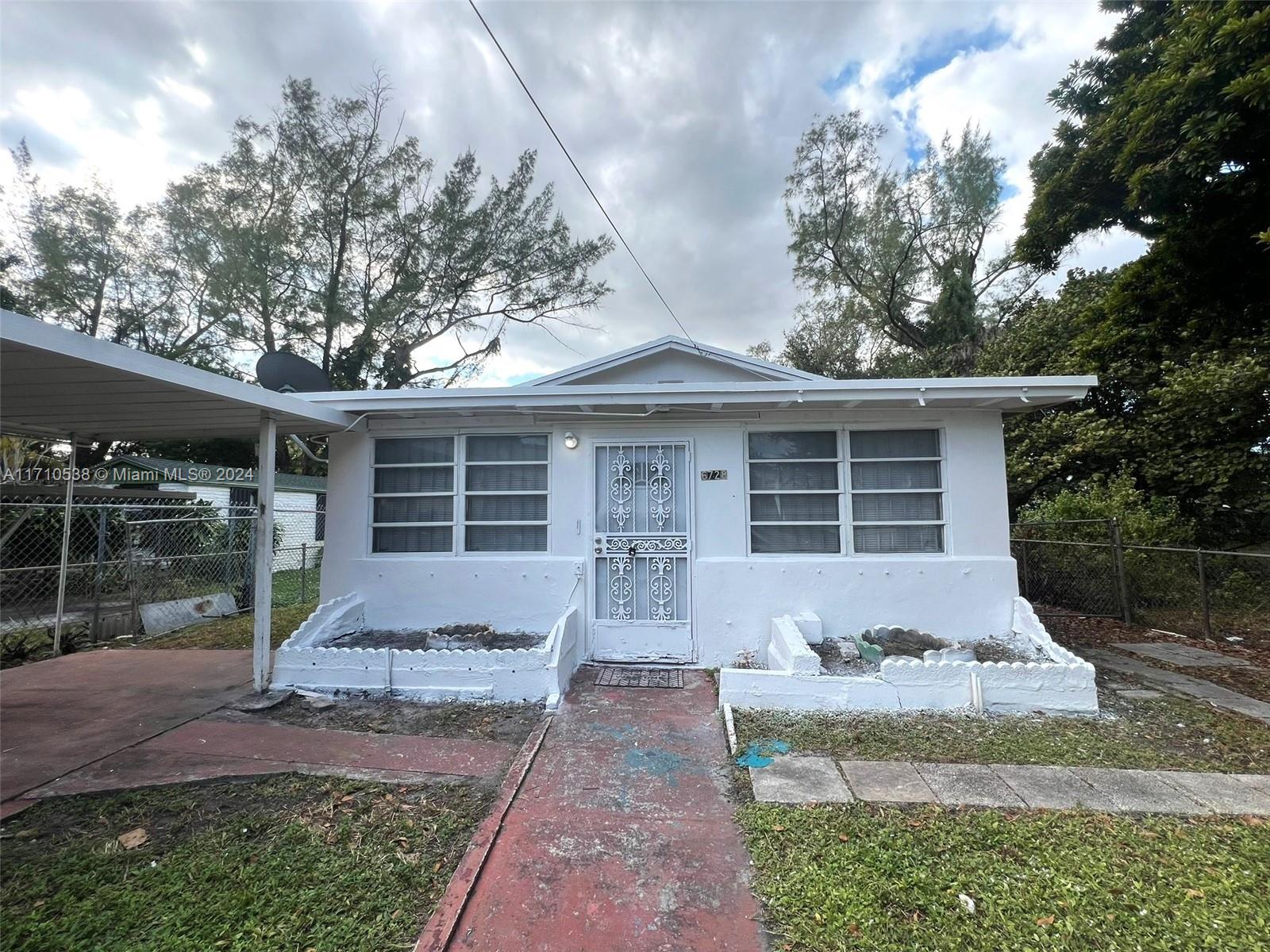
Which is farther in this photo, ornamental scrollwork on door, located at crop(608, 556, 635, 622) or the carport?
ornamental scrollwork on door, located at crop(608, 556, 635, 622)

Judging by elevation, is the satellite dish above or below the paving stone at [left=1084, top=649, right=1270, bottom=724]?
above

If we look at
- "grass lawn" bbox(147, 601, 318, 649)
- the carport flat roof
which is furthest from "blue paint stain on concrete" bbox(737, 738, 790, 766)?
"grass lawn" bbox(147, 601, 318, 649)

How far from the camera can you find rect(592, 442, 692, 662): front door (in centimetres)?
543

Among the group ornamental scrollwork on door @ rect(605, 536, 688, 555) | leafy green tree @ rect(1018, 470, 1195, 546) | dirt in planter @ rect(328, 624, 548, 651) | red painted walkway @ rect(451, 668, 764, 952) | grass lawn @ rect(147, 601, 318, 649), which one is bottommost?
red painted walkway @ rect(451, 668, 764, 952)

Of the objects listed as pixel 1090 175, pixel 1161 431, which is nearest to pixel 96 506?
pixel 1090 175

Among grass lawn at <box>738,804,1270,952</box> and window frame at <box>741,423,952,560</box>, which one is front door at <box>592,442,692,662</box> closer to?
window frame at <box>741,423,952,560</box>

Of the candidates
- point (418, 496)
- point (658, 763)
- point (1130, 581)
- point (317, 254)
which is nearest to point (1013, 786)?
point (658, 763)

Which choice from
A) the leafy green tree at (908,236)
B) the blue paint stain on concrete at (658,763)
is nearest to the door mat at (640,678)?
the blue paint stain on concrete at (658,763)

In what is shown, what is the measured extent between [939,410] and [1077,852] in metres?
3.84

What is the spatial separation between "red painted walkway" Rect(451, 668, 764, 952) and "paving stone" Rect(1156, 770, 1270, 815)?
8.51 ft

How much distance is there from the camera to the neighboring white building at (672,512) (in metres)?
5.26

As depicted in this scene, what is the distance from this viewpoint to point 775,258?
56.5ft

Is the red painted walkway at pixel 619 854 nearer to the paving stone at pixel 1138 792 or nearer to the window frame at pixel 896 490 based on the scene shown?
the paving stone at pixel 1138 792

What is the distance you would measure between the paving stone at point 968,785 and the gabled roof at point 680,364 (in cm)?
422
